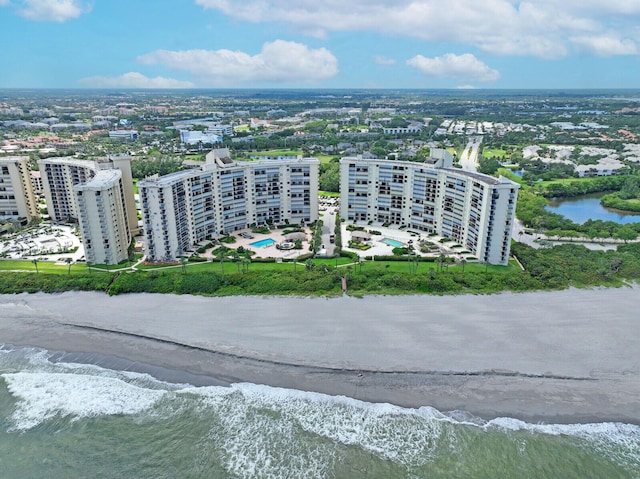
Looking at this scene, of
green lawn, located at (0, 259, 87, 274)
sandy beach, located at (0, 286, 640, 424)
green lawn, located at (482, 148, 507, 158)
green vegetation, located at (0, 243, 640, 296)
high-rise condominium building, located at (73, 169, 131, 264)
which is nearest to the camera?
sandy beach, located at (0, 286, 640, 424)

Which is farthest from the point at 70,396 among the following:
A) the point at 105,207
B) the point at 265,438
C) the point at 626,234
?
the point at 626,234

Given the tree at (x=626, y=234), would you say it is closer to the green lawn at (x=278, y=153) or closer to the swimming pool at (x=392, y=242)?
the swimming pool at (x=392, y=242)

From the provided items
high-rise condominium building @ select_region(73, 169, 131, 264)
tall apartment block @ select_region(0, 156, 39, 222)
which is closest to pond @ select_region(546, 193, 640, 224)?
high-rise condominium building @ select_region(73, 169, 131, 264)

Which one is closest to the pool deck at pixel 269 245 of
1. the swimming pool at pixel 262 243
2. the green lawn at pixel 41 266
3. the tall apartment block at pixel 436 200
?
the swimming pool at pixel 262 243

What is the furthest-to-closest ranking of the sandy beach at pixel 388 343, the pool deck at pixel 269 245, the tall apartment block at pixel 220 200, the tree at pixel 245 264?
the pool deck at pixel 269 245 → the tall apartment block at pixel 220 200 → the tree at pixel 245 264 → the sandy beach at pixel 388 343

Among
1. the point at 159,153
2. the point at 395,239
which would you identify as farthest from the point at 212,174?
the point at 159,153

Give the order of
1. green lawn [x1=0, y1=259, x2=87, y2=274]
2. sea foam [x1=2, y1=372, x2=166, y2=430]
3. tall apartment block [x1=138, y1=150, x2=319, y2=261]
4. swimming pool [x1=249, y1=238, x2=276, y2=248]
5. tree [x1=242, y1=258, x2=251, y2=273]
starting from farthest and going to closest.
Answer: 1. swimming pool [x1=249, y1=238, x2=276, y2=248]
2. tall apartment block [x1=138, y1=150, x2=319, y2=261]
3. green lawn [x1=0, y1=259, x2=87, y2=274]
4. tree [x1=242, y1=258, x2=251, y2=273]
5. sea foam [x1=2, y1=372, x2=166, y2=430]

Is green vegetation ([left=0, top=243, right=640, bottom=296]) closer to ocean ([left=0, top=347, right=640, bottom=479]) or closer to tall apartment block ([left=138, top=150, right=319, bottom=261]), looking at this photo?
tall apartment block ([left=138, top=150, right=319, bottom=261])
